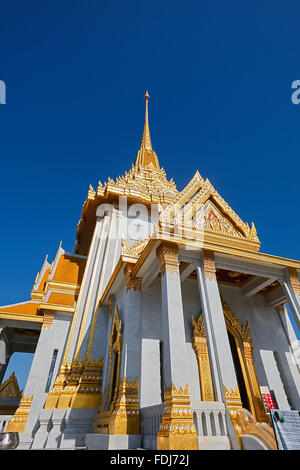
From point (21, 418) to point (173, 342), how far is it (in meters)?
7.56

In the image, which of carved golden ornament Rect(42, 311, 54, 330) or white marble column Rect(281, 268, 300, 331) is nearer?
white marble column Rect(281, 268, 300, 331)

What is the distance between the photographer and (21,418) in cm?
879

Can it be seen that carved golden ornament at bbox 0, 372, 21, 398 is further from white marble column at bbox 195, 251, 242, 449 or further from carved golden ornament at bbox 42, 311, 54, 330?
white marble column at bbox 195, 251, 242, 449

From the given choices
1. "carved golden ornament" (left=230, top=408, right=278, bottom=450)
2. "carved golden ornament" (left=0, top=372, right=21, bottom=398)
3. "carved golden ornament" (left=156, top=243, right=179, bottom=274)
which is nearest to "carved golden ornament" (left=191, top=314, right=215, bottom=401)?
"carved golden ornament" (left=230, top=408, right=278, bottom=450)

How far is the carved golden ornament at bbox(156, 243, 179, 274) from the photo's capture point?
5.91 m

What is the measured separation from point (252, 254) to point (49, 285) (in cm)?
943

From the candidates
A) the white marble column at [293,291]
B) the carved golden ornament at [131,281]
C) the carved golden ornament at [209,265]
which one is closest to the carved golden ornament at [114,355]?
the carved golden ornament at [131,281]

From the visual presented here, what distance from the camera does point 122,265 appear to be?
25.3ft

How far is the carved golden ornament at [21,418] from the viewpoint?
27.9ft

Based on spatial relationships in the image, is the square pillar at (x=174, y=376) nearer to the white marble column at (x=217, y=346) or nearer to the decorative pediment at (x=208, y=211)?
A: the white marble column at (x=217, y=346)

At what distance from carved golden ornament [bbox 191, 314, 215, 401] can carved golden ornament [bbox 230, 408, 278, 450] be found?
2.23m

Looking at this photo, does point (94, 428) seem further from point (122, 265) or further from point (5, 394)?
point (5, 394)

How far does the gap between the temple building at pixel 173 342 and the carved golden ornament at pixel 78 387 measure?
0.03 m
